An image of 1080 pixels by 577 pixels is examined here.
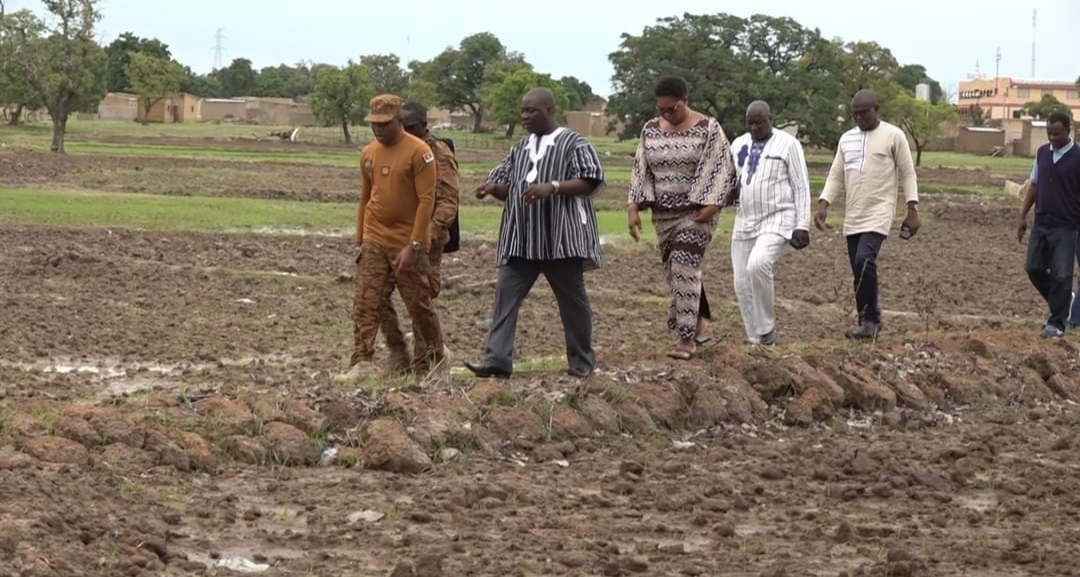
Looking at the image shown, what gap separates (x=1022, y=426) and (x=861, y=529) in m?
3.11

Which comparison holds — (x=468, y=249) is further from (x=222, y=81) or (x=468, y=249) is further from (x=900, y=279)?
(x=222, y=81)

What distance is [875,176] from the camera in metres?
11.1

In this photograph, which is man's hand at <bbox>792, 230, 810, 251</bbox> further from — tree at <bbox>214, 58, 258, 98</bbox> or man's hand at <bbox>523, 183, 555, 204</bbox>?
tree at <bbox>214, 58, 258, 98</bbox>

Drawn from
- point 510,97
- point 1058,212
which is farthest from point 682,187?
point 510,97

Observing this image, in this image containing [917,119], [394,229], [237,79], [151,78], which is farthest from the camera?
[237,79]

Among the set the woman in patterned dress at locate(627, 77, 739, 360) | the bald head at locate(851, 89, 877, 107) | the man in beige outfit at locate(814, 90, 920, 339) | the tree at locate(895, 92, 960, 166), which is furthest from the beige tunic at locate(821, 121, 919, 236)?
the tree at locate(895, 92, 960, 166)

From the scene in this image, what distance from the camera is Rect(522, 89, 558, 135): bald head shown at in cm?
886

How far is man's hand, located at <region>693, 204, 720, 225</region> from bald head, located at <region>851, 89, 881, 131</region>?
1861 mm

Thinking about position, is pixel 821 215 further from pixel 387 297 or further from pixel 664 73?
pixel 664 73

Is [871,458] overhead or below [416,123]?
below

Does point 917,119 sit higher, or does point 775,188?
point 917,119

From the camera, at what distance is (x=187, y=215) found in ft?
75.9

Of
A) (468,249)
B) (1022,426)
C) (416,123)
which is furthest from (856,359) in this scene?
(468,249)

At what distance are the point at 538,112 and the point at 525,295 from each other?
101cm
